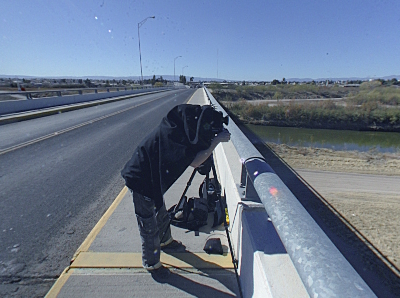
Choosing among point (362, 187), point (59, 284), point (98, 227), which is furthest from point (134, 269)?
point (362, 187)

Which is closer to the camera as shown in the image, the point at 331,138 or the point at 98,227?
the point at 98,227

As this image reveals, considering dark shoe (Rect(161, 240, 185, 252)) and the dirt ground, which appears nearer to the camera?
dark shoe (Rect(161, 240, 185, 252))

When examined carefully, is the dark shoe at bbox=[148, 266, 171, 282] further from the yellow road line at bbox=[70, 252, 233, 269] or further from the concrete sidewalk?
the yellow road line at bbox=[70, 252, 233, 269]

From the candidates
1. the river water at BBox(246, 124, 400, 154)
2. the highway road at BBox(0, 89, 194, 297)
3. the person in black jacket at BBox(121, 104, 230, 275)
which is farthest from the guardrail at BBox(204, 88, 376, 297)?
the river water at BBox(246, 124, 400, 154)

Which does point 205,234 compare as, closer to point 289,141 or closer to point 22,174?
point 22,174

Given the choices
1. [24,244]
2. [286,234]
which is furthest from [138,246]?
[286,234]

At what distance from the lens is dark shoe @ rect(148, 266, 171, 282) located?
2.37 m

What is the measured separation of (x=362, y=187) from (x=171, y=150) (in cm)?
1104

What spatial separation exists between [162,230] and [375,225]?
6.94 meters

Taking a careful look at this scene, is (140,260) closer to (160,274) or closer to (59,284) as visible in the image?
(160,274)

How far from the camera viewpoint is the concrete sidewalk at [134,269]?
87.7 inches

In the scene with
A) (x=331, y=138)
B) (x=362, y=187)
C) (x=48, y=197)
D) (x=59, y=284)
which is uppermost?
(x=59, y=284)

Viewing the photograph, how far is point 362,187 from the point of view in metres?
10.4

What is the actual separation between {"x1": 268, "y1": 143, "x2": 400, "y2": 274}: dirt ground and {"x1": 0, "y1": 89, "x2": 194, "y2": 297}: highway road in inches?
253
